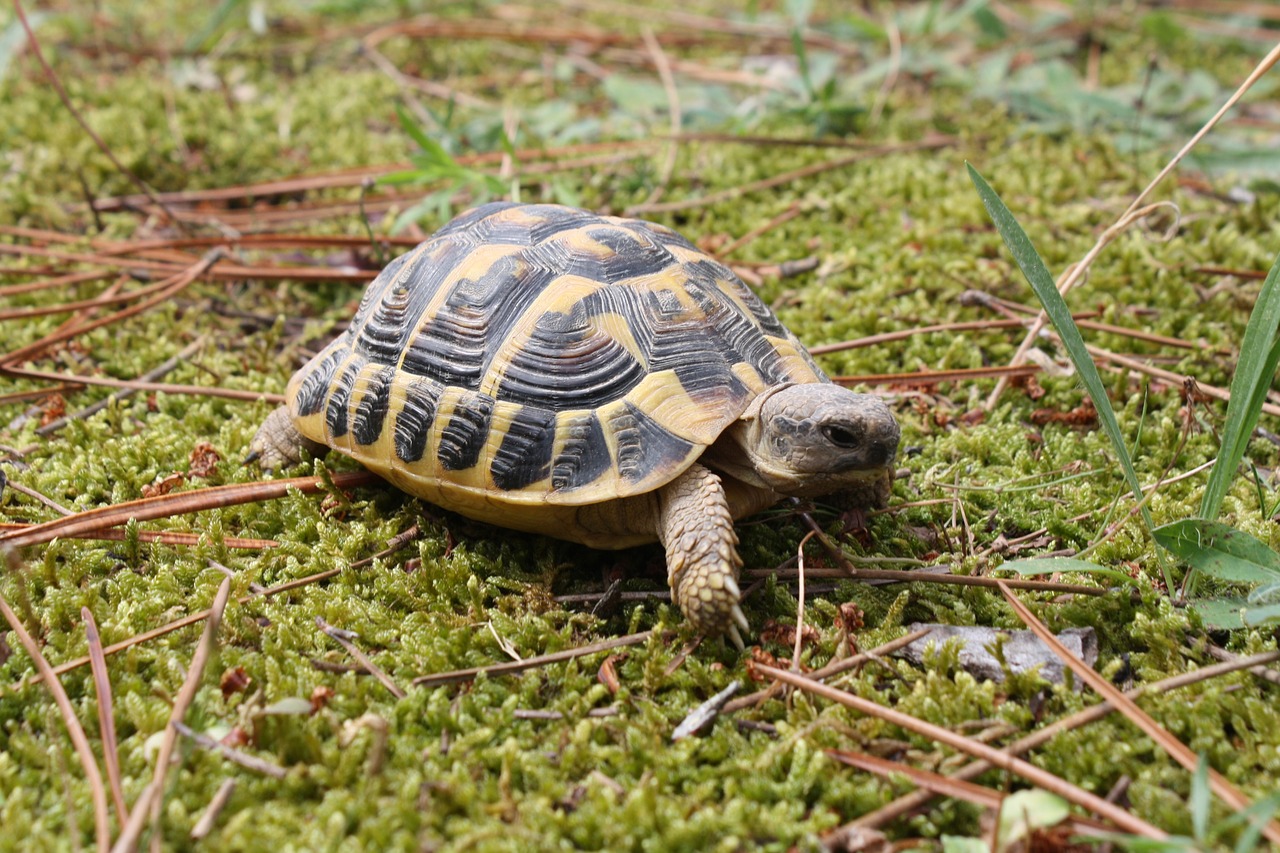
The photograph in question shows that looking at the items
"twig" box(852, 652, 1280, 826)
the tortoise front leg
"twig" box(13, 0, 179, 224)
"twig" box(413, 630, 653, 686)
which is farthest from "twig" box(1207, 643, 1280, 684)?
"twig" box(13, 0, 179, 224)

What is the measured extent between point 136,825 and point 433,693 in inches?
24.5

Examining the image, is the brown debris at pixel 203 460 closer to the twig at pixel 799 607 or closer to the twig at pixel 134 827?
the twig at pixel 134 827

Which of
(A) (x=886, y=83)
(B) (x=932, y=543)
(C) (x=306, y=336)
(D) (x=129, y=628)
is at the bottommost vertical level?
(B) (x=932, y=543)

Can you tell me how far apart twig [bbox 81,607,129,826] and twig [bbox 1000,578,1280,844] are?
1.96 meters

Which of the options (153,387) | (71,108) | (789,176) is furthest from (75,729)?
(789,176)

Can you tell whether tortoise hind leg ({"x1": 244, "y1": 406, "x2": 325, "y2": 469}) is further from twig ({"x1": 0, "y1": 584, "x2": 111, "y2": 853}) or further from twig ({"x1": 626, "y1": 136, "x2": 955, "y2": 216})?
twig ({"x1": 626, "y1": 136, "x2": 955, "y2": 216})

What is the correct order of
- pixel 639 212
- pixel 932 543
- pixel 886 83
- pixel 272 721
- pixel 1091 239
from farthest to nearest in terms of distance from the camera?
pixel 886 83, pixel 639 212, pixel 1091 239, pixel 932 543, pixel 272 721

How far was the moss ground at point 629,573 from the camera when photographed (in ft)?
5.89

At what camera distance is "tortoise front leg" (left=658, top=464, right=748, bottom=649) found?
2.13 m

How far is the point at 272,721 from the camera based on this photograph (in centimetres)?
193

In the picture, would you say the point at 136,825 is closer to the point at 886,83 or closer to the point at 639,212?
the point at 639,212

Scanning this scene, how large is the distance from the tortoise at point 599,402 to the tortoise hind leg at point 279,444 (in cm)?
15

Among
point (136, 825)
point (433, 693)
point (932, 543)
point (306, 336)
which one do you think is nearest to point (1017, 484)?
point (932, 543)

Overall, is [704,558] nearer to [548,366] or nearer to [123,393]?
[548,366]
